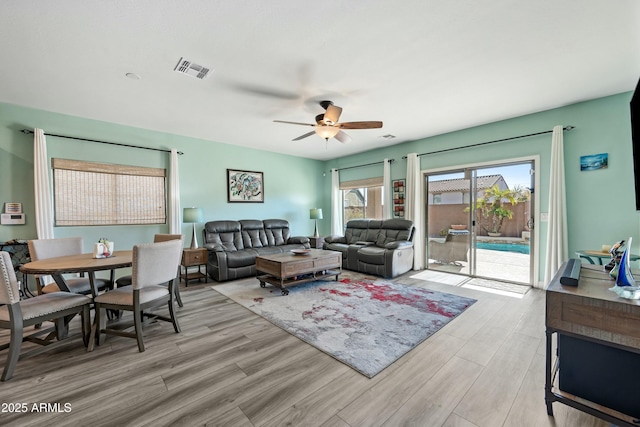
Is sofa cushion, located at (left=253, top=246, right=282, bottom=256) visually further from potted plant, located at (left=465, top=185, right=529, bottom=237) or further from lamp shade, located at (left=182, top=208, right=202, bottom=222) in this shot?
potted plant, located at (left=465, top=185, right=529, bottom=237)

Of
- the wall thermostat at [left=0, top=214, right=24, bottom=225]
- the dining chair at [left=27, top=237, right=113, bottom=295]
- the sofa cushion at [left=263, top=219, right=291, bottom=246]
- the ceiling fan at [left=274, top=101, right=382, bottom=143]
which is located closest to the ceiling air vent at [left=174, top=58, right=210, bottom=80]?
the ceiling fan at [left=274, top=101, right=382, bottom=143]

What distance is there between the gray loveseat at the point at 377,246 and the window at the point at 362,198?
0.78 m

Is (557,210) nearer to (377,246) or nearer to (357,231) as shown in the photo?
(377,246)

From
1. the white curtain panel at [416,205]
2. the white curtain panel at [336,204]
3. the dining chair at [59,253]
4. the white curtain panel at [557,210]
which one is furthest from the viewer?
the white curtain panel at [336,204]

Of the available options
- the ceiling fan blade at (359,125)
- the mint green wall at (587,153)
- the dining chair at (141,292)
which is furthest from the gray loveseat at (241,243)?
the mint green wall at (587,153)

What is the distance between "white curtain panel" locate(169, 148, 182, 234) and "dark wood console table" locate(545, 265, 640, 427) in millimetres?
5183

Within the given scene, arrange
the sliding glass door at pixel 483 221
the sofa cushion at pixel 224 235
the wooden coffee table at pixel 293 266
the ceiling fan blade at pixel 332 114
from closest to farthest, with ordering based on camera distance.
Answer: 1. the ceiling fan blade at pixel 332 114
2. the wooden coffee table at pixel 293 266
3. the sliding glass door at pixel 483 221
4. the sofa cushion at pixel 224 235

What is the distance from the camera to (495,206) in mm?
4492

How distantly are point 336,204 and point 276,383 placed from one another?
5.48m

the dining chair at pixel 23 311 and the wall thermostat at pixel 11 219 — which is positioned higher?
the wall thermostat at pixel 11 219

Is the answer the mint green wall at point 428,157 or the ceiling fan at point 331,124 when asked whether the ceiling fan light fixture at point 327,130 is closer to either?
the ceiling fan at point 331,124

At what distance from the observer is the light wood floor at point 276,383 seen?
151 centimetres

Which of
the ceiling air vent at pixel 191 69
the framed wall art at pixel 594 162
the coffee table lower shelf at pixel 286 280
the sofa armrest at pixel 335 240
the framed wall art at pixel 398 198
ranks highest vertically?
the ceiling air vent at pixel 191 69

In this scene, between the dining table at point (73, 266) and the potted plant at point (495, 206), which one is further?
the potted plant at point (495, 206)
